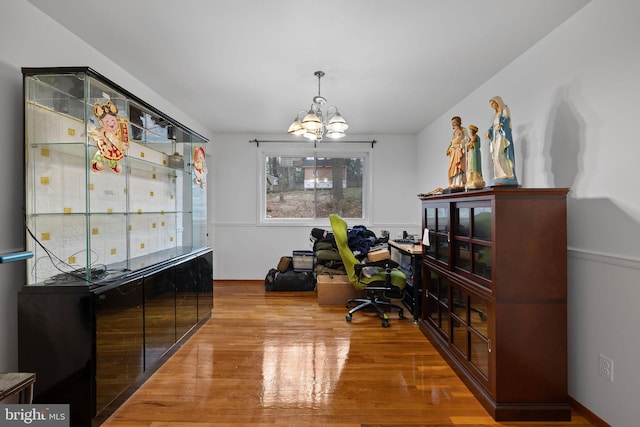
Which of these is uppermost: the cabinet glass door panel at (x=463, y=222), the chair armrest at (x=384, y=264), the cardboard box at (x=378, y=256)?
the cabinet glass door panel at (x=463, y=222)

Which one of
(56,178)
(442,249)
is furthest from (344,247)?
(56,178)

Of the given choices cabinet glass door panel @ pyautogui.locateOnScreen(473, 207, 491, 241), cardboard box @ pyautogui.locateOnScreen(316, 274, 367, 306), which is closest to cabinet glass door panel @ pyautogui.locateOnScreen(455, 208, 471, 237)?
cabinet glass door panel @ pyautogui.locateOnScreen(473, 207, 491, 241)

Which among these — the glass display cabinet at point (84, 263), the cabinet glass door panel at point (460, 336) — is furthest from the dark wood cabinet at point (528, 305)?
the glass display cabinet at point (84, 263)

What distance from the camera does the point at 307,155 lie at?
532 centimetres

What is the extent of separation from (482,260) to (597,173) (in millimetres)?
845

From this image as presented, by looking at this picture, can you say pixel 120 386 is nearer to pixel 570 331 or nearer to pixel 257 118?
pixel 570 331

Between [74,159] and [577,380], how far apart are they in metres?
3.54

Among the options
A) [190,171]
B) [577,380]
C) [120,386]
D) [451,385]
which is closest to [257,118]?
[190,171]

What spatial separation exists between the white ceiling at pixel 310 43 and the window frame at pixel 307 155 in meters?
1.62

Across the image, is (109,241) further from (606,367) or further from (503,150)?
(606,367)

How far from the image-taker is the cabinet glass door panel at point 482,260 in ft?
6.50

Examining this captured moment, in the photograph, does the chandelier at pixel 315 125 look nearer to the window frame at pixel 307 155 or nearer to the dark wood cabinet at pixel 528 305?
the dark wood cabinet at pixel 528 305

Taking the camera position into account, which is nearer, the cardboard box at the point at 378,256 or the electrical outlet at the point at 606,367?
the electrical outlet at the point at 606,367

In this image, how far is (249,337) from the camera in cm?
303
